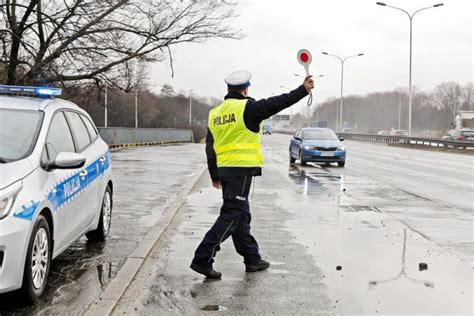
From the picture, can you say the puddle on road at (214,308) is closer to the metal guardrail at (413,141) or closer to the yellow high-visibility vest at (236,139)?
the yellow high-visibility vest at (236,139)

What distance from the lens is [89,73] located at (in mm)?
21781

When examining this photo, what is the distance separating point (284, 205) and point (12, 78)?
10349 millimetres

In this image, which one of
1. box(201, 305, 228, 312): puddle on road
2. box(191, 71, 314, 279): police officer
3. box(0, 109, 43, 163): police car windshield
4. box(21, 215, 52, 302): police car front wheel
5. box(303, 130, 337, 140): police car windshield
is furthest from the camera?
box(303, 130, 337, 140): police car windshield

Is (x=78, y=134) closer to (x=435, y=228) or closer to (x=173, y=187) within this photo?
(x=435, y=228)

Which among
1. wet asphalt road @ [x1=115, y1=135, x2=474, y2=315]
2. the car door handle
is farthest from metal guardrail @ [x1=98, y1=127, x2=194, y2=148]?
the car door handle

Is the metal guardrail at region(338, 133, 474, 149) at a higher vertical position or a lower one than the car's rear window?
lower

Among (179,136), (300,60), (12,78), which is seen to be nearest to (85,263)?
(300,60)

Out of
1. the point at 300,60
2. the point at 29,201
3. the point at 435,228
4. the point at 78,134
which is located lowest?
the point at 435,228

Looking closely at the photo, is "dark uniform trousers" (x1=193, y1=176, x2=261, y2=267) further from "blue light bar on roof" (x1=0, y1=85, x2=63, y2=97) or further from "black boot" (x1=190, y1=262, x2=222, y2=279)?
"blue light bar on roof" (x1=0, y1=85, x2=63, y2=97)

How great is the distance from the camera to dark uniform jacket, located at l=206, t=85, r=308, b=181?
533cm

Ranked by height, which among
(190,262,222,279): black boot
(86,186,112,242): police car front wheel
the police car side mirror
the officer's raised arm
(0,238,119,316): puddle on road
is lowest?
(0,238,119,316): puddle on road

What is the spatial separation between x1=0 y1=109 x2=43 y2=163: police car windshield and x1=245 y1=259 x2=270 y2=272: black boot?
2.35m

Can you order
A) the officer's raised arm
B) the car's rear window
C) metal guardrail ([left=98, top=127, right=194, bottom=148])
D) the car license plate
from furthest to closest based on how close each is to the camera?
1. the car's rear window
2. metal guardrail ([left=98, top=127, right=194, bottom=148])
3. the car license plate
4. the officer's raised arm

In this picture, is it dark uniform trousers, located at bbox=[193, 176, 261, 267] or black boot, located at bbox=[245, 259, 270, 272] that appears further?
black boot, located at bbox=[245, 259, 270, 272]
